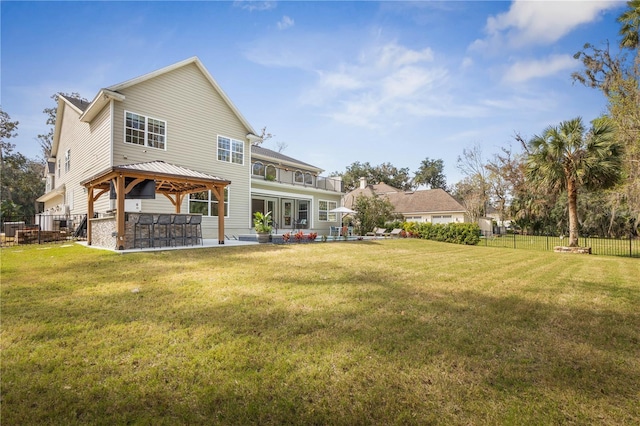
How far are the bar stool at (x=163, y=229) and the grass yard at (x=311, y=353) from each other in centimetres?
517

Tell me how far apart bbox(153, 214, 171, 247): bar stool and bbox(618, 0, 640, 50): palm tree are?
81.3 feet

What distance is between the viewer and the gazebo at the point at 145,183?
10.2m

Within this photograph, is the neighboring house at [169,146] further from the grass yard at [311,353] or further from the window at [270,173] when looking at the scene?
the grass yard at [311,353]

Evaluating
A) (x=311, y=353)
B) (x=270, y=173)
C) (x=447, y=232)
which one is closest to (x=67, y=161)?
(x=270, y=173)

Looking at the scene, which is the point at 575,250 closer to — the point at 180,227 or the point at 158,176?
the point at 180,227

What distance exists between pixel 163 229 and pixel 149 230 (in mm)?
539

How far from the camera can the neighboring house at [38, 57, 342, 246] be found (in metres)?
13.4

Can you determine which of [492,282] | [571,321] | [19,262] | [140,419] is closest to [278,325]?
[140,419]

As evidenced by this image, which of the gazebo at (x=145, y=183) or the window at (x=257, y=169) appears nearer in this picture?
the gazebo at (x=145, y=183)

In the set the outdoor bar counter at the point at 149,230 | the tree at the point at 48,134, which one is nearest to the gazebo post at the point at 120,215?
the outdoor bar counter at the point at 149,230

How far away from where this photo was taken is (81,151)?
55.5 ft

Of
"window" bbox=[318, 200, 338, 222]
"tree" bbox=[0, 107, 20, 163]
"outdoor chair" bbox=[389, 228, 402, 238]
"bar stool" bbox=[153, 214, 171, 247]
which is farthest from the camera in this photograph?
"tree" bbox=[0, 107, 20, 163]

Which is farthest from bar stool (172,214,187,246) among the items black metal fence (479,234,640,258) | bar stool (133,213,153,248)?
black metal fence (479,234,640,258)

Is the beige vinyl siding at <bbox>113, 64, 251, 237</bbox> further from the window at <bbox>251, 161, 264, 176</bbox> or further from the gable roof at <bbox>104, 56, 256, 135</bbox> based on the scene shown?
the window at <bbox>251, 161, 264, 176</bbox>
